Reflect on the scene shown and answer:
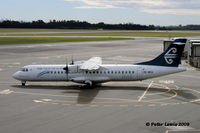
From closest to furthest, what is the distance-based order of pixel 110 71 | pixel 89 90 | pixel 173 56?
pixel 89 90 < pixel 173 56 < pixel 110 71

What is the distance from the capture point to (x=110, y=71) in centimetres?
3456

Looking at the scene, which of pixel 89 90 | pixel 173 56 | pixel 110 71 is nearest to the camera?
pixel 89 90

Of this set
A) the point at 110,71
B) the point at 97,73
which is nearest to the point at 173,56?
the point at 110,71

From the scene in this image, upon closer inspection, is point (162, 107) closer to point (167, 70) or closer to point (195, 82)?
point (167, 70)

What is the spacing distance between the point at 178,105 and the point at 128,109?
5.20 metres

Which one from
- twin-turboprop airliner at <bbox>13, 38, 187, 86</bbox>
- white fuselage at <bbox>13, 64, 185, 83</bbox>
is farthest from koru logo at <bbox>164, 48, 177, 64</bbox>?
white fuselage at <bbox>13, 64, 185, 83</bbox>

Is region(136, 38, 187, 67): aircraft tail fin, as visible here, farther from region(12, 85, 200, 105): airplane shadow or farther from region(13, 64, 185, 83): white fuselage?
region(12, 85, 200, 105): airplane shadow

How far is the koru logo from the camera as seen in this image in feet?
110

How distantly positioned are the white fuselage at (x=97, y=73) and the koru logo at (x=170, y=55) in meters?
1.00

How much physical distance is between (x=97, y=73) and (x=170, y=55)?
941 centimetres

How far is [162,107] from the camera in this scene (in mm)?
25672

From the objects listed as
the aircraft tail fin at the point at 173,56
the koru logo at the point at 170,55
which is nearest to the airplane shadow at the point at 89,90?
the aircraft tail fin at the point at 173,56

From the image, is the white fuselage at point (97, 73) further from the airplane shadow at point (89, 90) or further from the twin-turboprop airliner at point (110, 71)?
the airplane shadow at point (89, 90)

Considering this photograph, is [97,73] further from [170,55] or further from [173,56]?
[173,56]
